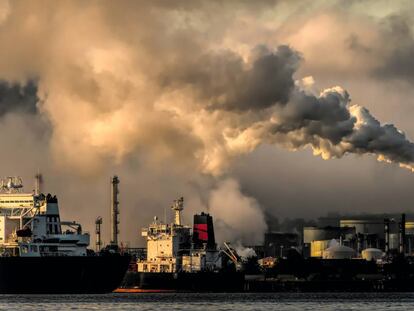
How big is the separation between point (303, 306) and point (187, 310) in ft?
65.6

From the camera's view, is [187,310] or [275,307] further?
[275,307]

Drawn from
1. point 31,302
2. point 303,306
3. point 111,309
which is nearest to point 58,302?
point 31,302

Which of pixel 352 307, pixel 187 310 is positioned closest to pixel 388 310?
pixel 352 307

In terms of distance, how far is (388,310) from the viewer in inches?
6368

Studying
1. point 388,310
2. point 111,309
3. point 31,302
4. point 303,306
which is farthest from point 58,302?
point 388,310

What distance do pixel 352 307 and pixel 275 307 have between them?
9731 mm

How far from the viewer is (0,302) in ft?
617

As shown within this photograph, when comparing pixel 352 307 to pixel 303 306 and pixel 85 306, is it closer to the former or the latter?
pixel 303 306

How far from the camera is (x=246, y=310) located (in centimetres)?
16450

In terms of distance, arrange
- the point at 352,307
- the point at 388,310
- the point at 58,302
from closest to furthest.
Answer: the point at 388,310, the point at 352,307, the point at 58,302

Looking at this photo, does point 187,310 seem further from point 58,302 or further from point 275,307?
point 58,302

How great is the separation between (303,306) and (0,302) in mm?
42804

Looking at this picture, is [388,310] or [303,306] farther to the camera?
[303,306]

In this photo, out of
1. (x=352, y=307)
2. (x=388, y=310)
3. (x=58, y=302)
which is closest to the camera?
(x=388, y=310)
